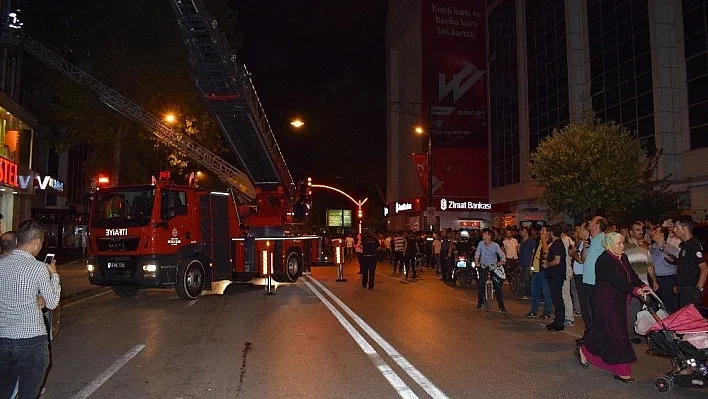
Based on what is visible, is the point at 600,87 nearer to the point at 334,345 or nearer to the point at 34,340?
the point at 334,345

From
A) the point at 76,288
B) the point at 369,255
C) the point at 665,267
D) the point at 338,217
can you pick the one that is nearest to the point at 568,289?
the point at 665,267

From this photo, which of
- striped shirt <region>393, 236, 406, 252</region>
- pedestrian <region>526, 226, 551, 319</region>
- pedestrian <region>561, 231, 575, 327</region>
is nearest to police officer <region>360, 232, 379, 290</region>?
striped shirt <region>393, 236, 406, 252</region>

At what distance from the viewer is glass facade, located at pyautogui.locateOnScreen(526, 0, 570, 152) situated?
3519 cm

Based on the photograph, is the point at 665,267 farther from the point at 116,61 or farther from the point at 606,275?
the point at 116,61

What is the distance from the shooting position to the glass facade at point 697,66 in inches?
968

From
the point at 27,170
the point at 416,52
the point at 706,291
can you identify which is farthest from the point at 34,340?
the point at 416,52

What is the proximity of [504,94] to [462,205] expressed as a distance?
840cm

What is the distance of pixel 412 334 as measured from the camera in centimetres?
1015

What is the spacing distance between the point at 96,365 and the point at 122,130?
21.5 metres

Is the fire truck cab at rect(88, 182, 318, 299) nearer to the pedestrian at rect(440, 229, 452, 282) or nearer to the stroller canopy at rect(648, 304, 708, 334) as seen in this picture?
the pedestrian at rect(440, 229, 452, 282)

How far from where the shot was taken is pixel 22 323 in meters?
4.48

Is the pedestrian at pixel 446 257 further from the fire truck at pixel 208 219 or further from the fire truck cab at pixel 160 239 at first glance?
the fire truck cab at pixel 160 239

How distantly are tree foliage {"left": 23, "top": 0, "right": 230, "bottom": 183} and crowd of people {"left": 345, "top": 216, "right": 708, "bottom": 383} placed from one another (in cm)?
1356

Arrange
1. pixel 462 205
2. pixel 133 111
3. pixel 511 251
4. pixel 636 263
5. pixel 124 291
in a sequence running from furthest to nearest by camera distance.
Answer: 1. pixel 462 205
2. pixel 133 111
3. pixel 511 251
4. pixel 124 291
5. pixel 636 263
